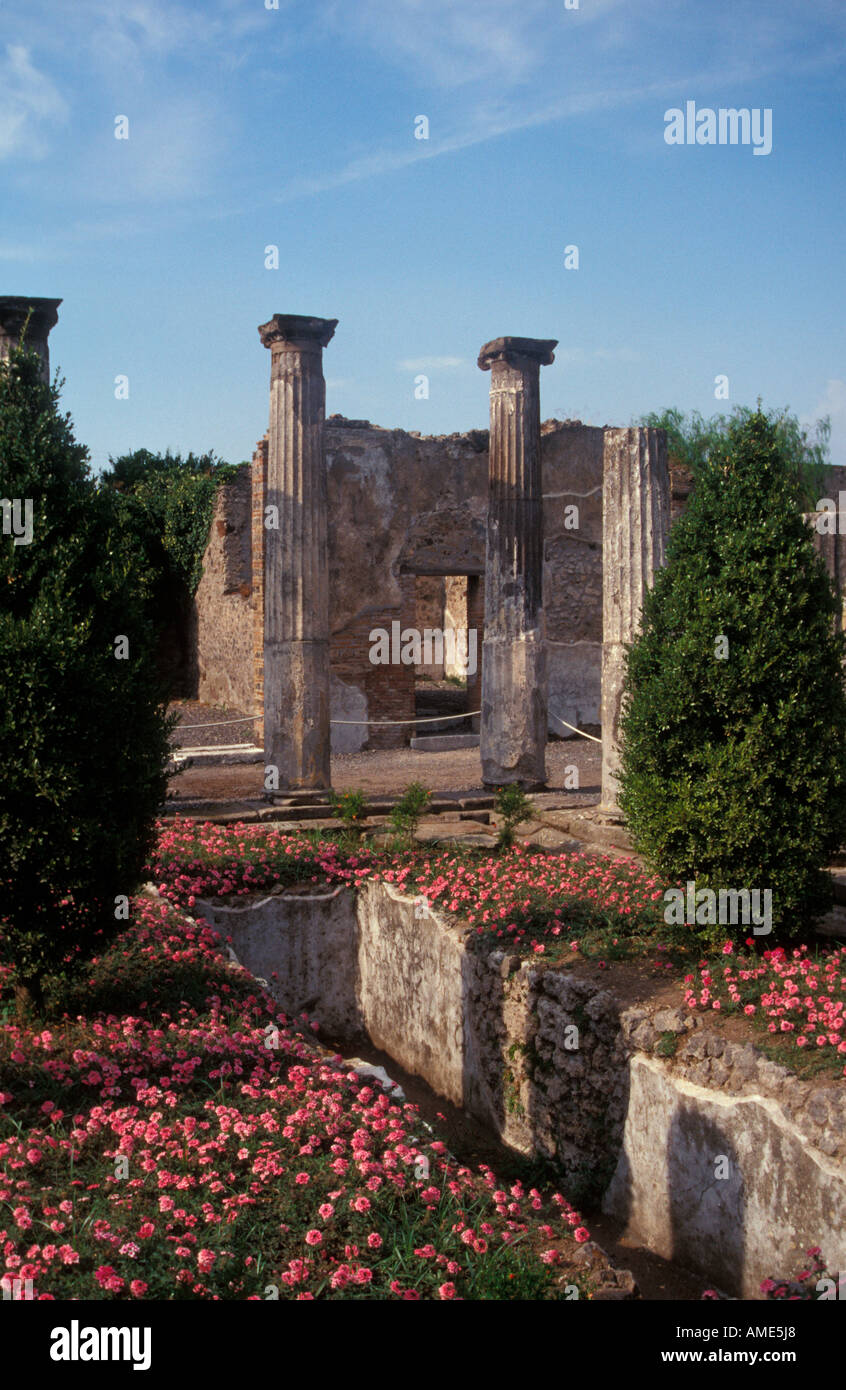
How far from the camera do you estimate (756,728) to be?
5820mm

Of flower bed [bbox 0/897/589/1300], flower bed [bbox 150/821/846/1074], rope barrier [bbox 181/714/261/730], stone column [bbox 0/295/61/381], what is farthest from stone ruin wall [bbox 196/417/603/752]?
flower bed [bbox 0/897/589/1300]

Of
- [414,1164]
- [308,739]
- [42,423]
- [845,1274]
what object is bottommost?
[845,1274]

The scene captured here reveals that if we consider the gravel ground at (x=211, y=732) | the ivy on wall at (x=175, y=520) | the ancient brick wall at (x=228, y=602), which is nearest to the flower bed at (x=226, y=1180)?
the gravel ground at (x=211, y=732)

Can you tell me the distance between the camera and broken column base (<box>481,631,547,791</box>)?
10.6 m

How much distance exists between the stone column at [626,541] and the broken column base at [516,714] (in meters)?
1.46

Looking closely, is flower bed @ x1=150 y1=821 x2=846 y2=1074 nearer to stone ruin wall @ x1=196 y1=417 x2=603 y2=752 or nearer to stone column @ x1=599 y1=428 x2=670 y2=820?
stone column @ x1=599 y1=428 x2=670 y2=820

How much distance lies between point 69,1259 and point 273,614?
22.4ft

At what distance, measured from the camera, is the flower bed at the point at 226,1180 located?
11.4 ft

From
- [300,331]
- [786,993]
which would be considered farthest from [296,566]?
[786,993]

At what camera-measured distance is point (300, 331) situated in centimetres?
969

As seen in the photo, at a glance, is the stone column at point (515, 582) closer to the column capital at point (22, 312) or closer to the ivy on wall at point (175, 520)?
the column capital at point (22, 312)

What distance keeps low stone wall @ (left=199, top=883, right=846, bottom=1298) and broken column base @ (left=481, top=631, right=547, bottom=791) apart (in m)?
3.06

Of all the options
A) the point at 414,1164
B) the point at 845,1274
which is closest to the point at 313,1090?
the point at 414,1164

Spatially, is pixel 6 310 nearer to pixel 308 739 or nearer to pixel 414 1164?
pixel 308 739
